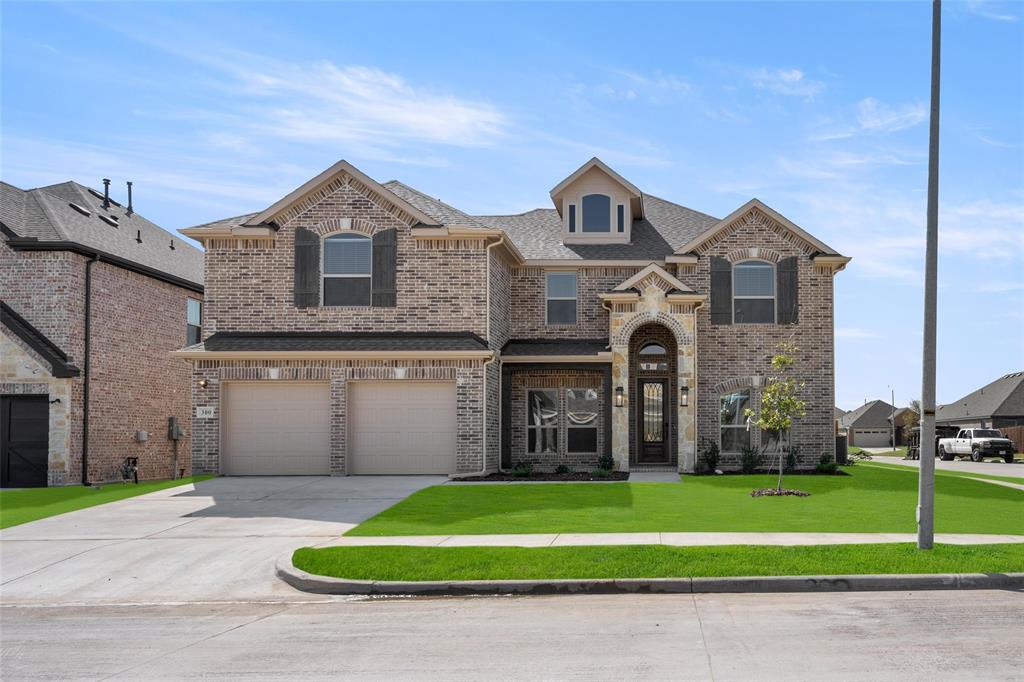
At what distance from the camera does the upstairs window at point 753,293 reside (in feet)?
91.7

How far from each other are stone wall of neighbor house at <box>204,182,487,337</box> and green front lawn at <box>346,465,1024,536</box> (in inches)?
206

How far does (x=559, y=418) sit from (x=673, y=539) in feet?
47.0

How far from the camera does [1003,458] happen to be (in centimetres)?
4750

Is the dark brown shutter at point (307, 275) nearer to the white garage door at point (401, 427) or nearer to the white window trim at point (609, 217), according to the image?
the white garage door at point (401, 427)

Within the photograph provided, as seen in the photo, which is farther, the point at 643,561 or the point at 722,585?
the point at 643,561

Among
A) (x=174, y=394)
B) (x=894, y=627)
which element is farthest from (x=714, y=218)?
(x=894, y=627)

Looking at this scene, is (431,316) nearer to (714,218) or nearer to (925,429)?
(714,218)

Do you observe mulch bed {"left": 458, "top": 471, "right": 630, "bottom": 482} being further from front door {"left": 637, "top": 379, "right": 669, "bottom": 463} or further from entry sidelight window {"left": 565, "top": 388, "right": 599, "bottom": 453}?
front door {"left": 637, "top": 379, "right": 669, "bottom": 463}

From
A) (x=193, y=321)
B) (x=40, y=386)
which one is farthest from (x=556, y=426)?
(x=40, y=386)

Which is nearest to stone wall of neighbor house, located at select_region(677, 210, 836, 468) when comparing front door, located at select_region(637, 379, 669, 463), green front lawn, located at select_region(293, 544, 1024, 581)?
front door, located at select_region(637, 379, 669, 463)

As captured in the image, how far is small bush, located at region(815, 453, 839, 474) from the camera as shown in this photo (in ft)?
86.8

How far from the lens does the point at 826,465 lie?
2662 cm

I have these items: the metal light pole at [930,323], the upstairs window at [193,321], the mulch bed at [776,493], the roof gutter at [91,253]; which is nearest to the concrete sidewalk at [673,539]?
the metal light pole at [930,323]

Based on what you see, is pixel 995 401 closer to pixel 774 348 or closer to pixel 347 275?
pixel 774 348
